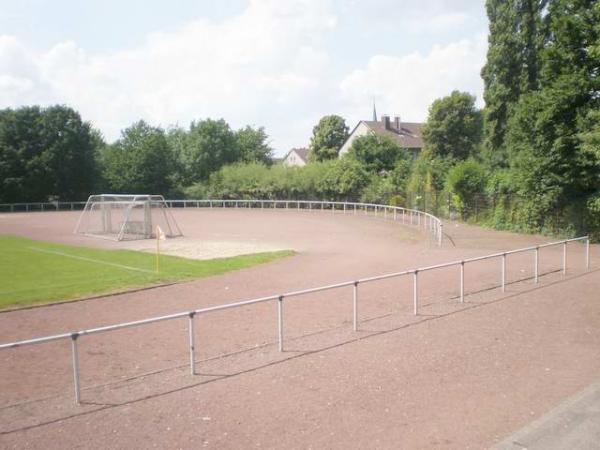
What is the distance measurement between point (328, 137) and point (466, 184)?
50547 millimetres

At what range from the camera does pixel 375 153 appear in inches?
2279

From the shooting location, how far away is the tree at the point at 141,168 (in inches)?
2532

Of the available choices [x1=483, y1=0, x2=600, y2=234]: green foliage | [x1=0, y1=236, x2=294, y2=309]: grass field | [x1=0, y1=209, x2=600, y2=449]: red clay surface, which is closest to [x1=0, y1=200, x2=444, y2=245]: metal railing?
[x1=483, y1=0, x2=600, y2=234]: green foliage

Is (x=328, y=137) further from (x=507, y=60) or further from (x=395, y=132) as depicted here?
(x=507, y=60)

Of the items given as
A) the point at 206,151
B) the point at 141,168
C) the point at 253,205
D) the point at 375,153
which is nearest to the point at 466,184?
the point at 375,153

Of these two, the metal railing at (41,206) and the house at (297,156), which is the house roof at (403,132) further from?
the metal railing at (41,206)

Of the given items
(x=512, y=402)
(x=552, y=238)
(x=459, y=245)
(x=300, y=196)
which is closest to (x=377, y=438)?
(x=512, y=402)

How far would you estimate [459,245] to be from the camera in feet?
84.1

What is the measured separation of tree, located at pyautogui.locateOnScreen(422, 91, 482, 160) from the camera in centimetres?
6053

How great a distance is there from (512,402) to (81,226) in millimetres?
34567

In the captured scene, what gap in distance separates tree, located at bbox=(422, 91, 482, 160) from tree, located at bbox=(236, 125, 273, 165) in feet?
93.3

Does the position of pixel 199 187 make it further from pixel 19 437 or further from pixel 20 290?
pixel 19 437

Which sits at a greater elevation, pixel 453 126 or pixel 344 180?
pixel 453 126

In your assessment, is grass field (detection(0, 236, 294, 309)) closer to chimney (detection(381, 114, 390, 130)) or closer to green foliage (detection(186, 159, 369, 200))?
green foliage (detection(186, 159, 369, 200))
